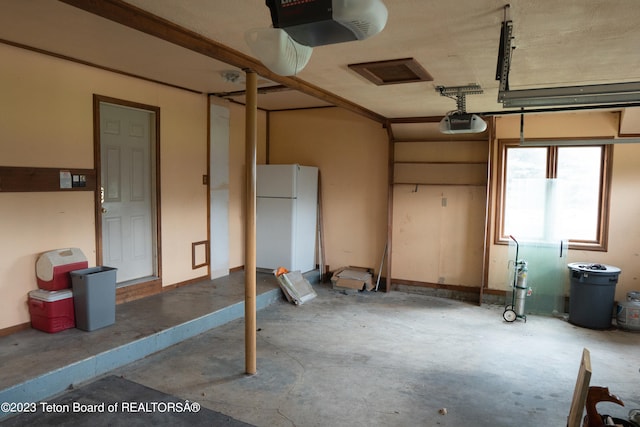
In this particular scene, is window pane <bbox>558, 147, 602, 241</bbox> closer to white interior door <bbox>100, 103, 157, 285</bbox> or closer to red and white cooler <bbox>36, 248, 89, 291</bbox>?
white interior door <bbox>100, 103, 157, 285</bbox>

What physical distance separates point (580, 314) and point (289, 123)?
15.2 feet

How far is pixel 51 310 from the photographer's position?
355 cm

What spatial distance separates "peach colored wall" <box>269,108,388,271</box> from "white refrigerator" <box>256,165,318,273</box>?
0.38 metres

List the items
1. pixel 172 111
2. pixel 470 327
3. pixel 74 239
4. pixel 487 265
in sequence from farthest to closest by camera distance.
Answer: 1. pixel 487 265
2. pixel 172 111
3. pixel 470 327
4. pixel 74 239

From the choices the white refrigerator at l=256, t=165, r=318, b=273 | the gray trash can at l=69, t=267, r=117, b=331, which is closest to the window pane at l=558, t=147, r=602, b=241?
the white refrigerator at l=256, t=165, r=318, b=273

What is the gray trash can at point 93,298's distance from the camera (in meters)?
3.62

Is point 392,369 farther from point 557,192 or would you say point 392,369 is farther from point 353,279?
point 557,192

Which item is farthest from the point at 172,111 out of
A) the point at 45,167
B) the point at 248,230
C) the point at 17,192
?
the point at 248,230

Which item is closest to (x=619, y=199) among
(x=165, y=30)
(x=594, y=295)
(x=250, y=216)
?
(x=594, y=295)

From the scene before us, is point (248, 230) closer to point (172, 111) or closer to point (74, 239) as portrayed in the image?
point (74, 239)

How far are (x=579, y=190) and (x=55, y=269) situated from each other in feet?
18.9

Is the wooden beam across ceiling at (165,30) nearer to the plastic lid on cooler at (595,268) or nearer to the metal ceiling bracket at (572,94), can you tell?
the metal ceiling bracket at (572,94)

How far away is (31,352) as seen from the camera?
319cm

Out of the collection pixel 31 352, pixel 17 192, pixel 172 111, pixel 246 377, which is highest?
pixel 172 111
